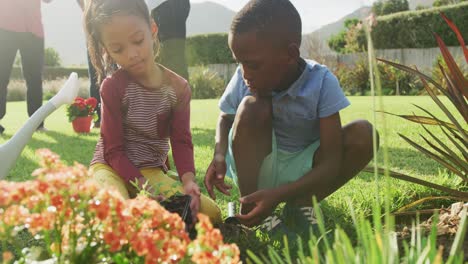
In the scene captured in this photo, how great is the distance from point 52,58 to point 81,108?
81.1 feet

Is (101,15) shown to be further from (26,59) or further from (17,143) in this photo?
(26,59)

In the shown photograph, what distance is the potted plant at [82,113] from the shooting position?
6.18 m

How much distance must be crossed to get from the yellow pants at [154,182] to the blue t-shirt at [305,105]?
39 centimetres

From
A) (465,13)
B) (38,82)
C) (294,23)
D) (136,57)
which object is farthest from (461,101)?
(465,13)

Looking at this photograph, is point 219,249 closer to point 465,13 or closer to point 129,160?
point 129,160

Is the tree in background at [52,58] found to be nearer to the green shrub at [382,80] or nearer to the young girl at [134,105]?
the green shrub at [382,80]

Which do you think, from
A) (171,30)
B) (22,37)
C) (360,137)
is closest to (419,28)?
(22,37)

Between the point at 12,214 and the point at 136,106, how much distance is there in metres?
1.41

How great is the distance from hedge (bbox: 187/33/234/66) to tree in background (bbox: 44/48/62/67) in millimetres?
10208

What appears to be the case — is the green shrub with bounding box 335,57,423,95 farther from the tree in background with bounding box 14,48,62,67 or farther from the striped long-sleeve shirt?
the tree in background with bounding box 14,48,62,67

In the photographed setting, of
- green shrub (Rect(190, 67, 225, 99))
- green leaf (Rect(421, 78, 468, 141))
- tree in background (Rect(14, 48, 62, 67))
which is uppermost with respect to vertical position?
green leaf (Rect(421, 78, 468, 141))

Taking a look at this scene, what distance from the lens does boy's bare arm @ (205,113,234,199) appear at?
6.95 ft

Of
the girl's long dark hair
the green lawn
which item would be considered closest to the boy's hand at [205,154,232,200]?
the green lawn

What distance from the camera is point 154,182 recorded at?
2322mm
